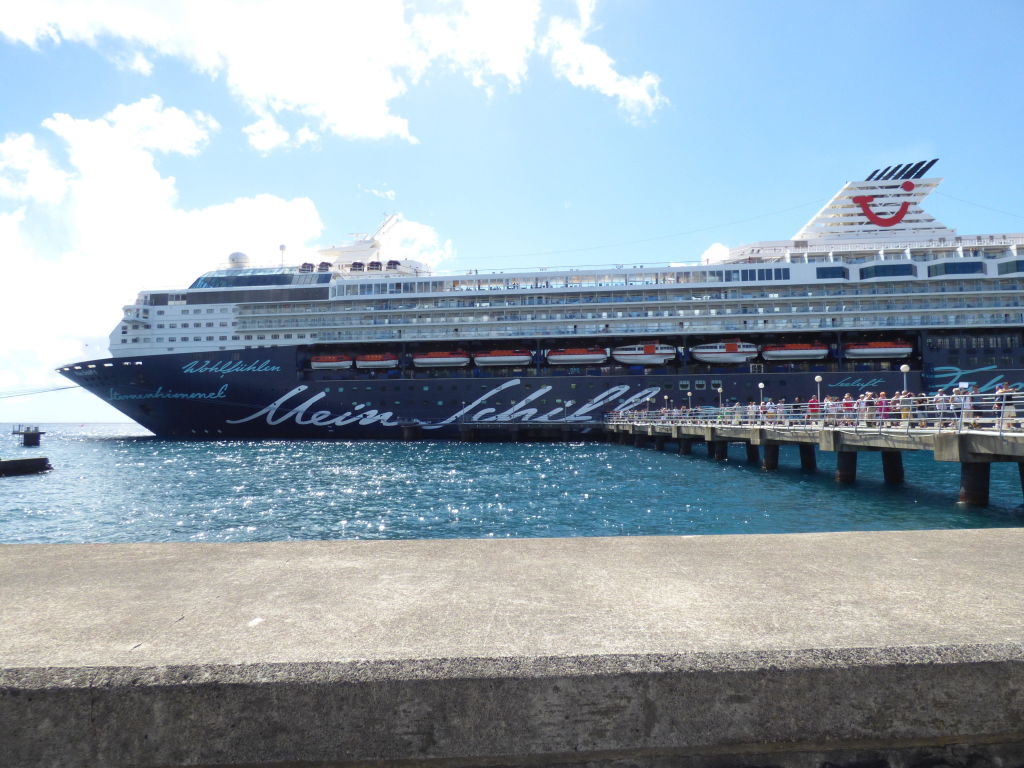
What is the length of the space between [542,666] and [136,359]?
5496 centimetres

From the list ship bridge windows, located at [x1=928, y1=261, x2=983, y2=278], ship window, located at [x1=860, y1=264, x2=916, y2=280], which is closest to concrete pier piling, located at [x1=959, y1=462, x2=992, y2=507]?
ship window, located at [x1=860, y1=264, x2=916, y2=280]

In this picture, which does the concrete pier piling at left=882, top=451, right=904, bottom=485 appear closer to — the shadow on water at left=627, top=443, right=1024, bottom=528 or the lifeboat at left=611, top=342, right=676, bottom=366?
the shadow on water at left=627, top=443, right=1024, bottom=528

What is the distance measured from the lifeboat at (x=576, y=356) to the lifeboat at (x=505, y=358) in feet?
6.18

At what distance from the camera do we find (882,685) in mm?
1717

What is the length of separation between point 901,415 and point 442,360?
34.8 metres

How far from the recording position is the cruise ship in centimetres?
4681

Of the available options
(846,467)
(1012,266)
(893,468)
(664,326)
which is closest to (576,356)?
(664,326)

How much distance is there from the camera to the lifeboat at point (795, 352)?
153 feet

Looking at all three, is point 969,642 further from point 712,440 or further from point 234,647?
point 712,440

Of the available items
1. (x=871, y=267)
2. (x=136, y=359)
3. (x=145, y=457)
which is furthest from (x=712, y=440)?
(x=136, y=359)

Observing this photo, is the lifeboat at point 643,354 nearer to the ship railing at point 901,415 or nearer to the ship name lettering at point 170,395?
the ship railing at point 901,415

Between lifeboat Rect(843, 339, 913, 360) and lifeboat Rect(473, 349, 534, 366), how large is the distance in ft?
83.1

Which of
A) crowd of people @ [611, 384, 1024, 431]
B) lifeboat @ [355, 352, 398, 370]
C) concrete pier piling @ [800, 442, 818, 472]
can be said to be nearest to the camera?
crowd of people @ [611, 384, 1024, 431]

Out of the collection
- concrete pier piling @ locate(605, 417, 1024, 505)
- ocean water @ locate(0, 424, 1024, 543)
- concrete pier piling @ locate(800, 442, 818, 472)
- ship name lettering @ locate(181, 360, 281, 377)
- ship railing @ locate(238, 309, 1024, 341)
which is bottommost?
ocean water @ locate(0, 424, 1024, 543)
